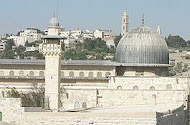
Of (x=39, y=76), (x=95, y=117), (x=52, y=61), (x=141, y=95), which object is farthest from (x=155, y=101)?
(x=95, y=117)

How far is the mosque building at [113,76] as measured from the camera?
3431 centimetres

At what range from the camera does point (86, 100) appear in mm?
37688

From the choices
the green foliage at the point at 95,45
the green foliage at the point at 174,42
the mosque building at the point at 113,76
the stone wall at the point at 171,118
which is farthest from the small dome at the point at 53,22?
the green foliage at the point at 174,42

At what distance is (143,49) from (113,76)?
2.97 metres

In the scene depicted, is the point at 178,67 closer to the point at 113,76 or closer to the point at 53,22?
the point at 113,76

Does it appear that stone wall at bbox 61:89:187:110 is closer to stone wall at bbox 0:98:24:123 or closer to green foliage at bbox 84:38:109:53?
stone wall at bbox 0:98:24:123

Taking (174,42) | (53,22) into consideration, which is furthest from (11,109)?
(174,42)

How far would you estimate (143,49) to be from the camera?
1609 inches

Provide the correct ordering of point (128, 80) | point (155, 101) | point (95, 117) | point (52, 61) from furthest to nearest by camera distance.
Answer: point (128, 80), point (155, 101), point (52, 61), point (95, 117)

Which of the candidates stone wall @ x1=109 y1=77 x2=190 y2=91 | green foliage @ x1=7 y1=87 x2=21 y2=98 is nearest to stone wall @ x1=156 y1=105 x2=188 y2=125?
stone wall @ x1=109 y1=77 x2=190 y2=91

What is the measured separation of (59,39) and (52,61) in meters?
1.67

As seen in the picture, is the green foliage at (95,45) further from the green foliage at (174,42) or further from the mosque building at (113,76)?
the mosque building at (113,76)

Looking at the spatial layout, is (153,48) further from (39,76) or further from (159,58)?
(39,76)

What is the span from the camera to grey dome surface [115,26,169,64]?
40844 mm
